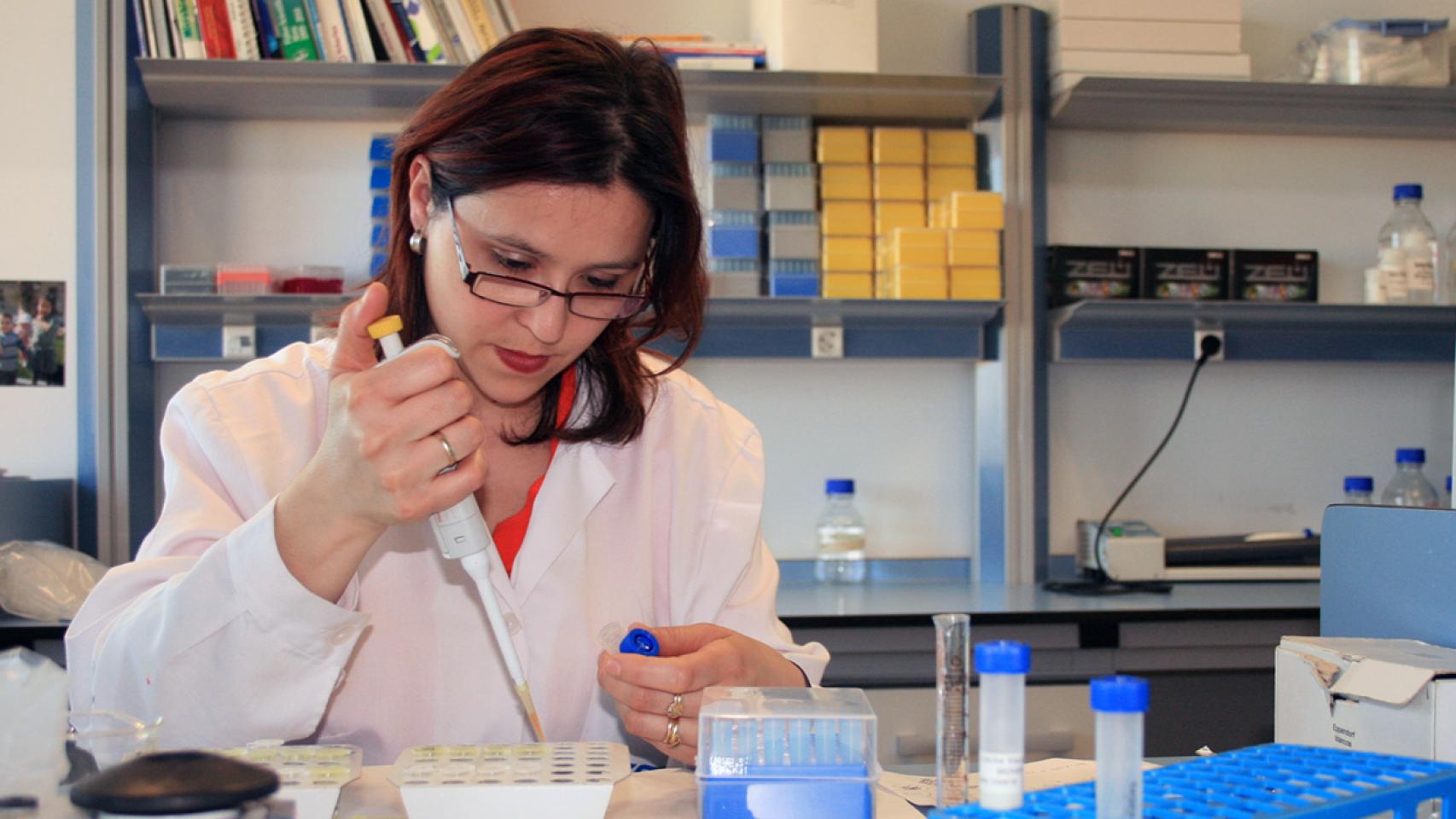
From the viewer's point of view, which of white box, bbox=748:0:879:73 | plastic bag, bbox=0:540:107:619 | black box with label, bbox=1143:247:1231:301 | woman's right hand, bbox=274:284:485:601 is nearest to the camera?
woman's right hand, bbox=274:284:485:601

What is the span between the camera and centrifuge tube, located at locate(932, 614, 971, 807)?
0.91 metres

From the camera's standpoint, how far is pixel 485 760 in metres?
0.93

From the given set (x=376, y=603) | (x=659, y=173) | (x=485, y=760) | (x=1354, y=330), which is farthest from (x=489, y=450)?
(x=1354, y=330)

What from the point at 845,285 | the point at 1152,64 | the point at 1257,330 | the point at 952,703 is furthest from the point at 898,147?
the point at 952,703

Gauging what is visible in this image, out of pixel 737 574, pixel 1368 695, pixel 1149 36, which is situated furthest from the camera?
pixel 1149 36

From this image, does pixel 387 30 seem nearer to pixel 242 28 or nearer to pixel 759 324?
pixel 242 28

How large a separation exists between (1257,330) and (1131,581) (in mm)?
653

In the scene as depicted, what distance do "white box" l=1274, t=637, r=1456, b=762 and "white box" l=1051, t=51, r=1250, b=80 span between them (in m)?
1.81

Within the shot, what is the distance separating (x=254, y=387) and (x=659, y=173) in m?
0.48

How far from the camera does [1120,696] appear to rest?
66cm

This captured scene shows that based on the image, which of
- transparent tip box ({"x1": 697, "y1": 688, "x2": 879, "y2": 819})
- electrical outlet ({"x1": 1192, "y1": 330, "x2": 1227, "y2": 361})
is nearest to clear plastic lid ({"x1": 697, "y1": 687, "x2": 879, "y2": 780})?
transparent tip box ({"x1": 697, "y1": 688, "x2": 879, "y2": 819})

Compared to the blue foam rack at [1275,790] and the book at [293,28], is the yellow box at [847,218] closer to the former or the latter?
the book at [293,28]

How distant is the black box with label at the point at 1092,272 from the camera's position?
276cm

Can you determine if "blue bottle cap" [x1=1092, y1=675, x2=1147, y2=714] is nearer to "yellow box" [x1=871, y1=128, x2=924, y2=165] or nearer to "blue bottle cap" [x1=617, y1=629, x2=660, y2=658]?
"blue bottle cap" [x1=617, y1=629, x2=660, y2=658]
